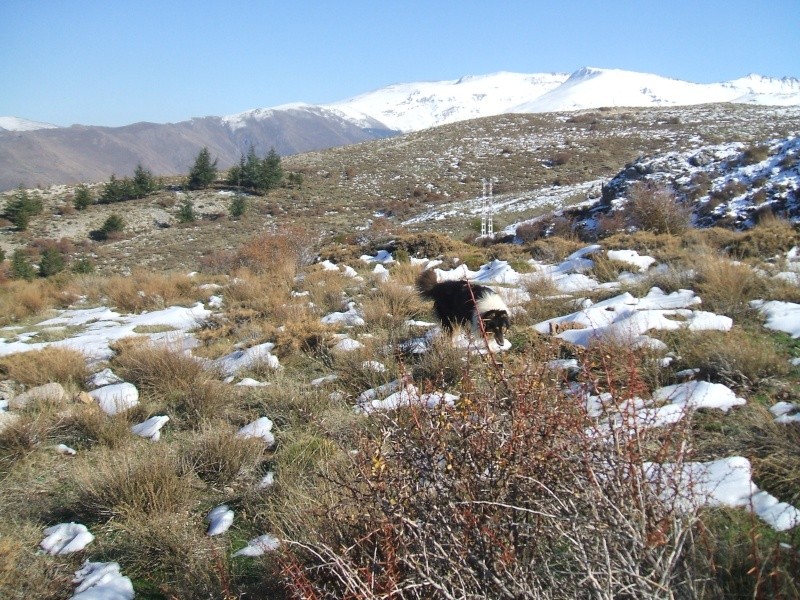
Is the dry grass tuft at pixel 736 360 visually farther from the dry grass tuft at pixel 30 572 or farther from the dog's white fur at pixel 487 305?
the dry grass tuft at pixel 30 572

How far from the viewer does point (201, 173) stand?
119 feet

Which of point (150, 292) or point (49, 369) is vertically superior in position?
point (49, 369)

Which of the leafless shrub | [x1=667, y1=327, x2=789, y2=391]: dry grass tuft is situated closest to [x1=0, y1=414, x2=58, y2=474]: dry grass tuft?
the leafless shrub

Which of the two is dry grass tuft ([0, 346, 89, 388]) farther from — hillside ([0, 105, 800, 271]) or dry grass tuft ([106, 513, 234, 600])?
hillside ([0, 105, 800, 271])

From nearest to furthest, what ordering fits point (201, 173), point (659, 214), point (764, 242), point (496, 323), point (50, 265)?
point (496, 323) < point (764, 242) < point (659, 214) < point (50, 265) < point (201, 173)

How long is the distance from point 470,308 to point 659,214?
23.8ft

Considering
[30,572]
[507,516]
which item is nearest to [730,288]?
[507,516]

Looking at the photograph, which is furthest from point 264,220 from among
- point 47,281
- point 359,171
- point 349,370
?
point 349,370

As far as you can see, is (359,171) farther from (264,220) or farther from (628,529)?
(628,529)

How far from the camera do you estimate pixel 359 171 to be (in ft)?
136

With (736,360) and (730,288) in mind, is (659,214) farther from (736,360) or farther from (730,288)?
(736,360)

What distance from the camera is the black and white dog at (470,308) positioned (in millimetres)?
4248

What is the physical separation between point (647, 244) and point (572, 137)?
39667mm

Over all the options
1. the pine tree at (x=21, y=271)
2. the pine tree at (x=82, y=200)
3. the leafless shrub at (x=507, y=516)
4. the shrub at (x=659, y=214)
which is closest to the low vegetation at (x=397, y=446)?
the leafless shrub at (x=507, y=516)
